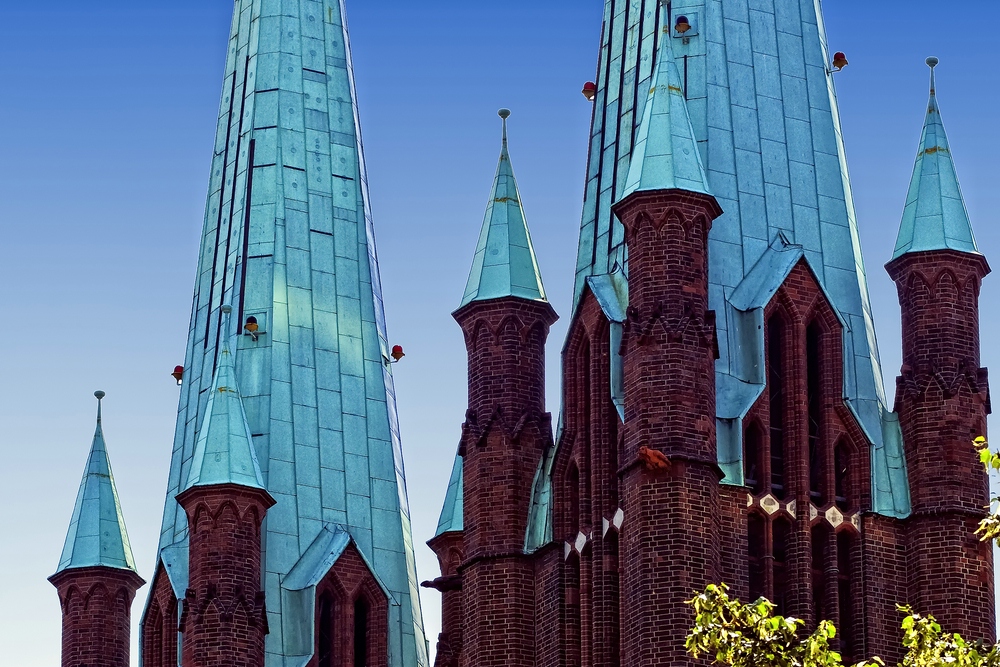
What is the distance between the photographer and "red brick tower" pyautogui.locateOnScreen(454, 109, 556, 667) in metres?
51.7

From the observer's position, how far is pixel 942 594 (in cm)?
4891

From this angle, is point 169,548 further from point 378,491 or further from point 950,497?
point 950,497

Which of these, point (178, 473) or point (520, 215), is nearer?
point (520, 215)

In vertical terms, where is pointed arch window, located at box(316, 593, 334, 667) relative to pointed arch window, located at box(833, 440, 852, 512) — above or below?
below

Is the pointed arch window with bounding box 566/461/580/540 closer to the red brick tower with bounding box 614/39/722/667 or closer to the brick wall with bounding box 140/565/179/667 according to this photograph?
Result: the red brick tower with bounding box 614/39/722/667

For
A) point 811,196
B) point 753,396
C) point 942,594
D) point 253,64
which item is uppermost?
point 253,64

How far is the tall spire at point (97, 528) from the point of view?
2344 inches

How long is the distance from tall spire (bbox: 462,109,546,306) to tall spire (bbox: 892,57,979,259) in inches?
236

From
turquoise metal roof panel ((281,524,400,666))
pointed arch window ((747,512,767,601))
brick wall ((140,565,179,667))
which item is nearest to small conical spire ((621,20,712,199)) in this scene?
pointed arch window ((747,512,767,601))

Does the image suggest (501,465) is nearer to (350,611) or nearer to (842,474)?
(842,474)

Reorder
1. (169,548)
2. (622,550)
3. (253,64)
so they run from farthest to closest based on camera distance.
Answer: (253,64)
(169,548)
(622,550)

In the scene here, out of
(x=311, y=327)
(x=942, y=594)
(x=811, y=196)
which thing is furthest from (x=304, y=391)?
(x=942, y=594)

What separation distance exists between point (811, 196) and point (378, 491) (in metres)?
10.8

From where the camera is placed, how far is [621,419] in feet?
164
